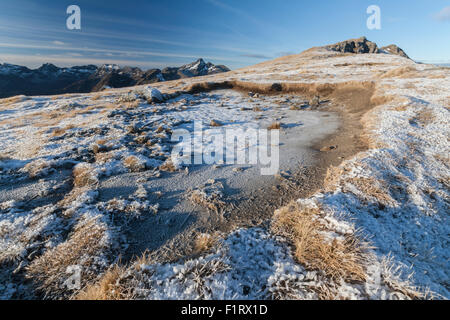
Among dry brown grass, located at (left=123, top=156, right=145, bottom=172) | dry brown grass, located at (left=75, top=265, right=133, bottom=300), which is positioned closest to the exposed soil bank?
dry brown grass, located at (left=75, top=265, right=133, bottom=300)

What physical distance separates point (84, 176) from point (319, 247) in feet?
28.3

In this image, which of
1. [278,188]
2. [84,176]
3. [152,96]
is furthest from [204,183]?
[152,96]

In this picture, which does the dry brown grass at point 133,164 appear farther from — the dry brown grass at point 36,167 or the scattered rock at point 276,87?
the scattered rock at point 276,87

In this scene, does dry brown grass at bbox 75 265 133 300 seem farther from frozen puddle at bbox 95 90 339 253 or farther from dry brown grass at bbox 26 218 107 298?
frozen puddle at bbox 95 90 339 253

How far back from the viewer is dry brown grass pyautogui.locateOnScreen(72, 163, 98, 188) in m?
7.42

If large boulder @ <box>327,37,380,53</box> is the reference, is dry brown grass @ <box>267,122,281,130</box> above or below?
below

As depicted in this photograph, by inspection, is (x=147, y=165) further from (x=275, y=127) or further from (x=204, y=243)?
(x=275, y=127)

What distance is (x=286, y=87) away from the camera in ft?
86.8
